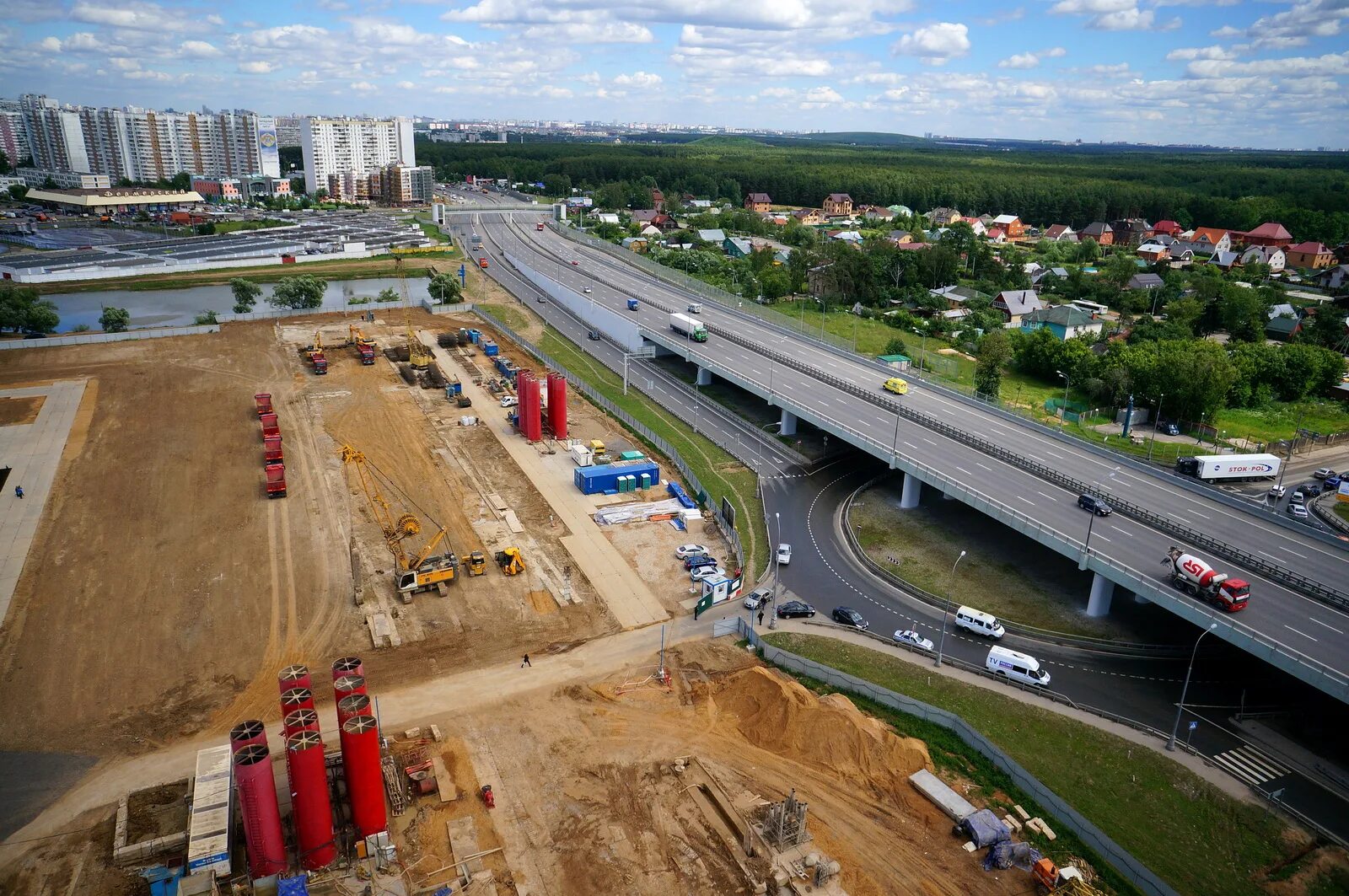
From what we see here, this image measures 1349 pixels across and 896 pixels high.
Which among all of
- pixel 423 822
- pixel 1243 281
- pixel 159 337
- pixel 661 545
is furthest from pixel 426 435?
pixel 1243 281

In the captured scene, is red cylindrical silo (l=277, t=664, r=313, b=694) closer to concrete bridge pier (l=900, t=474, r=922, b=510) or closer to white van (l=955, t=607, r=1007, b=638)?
white van (l=955, t=607, r=1007, b=638)

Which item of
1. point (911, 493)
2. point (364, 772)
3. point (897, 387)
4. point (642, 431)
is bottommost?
point (642, 431)

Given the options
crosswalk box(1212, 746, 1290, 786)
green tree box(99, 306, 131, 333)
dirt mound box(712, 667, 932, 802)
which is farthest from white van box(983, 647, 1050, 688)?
green tree box(99, 306, 131, 333)

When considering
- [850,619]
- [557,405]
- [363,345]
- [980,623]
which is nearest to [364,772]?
[850,619]

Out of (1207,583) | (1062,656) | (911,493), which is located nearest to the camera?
(1207,583)

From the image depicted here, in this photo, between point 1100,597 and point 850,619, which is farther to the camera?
point 1100,597

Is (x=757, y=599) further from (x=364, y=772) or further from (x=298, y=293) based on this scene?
(x=298, y=293)
